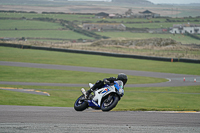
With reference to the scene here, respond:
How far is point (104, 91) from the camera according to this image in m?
12.0

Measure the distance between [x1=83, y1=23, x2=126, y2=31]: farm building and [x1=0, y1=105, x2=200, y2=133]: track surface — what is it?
5012 inches

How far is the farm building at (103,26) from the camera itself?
138750 mm

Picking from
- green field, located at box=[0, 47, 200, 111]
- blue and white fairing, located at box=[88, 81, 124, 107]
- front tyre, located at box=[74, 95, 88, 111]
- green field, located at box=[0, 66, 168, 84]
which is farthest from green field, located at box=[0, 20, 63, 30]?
blue and white fairing, located at box=[88, 81, 124, 107]

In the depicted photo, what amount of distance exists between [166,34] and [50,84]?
10515 cm

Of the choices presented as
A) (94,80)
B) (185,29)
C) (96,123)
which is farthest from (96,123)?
(185,29)

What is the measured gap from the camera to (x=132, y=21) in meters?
163

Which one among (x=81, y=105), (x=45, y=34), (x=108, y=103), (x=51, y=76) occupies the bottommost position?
(x=45, y=34)

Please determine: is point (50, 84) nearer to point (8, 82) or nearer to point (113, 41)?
point (8, 82)

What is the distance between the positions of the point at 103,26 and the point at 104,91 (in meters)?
134

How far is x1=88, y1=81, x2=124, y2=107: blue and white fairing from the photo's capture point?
11977mm

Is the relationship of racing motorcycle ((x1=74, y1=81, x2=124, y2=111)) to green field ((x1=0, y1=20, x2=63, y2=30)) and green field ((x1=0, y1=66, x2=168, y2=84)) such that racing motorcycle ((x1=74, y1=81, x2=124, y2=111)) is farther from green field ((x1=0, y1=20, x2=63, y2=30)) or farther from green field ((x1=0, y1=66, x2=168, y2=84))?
green field ((x1=0, y1=20, x2=63, y2=30))

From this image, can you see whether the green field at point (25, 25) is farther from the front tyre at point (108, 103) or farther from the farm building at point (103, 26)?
the front tyre at point (108, 103)

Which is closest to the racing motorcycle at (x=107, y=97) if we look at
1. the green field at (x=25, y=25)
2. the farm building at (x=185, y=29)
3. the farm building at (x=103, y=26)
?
the green field at (x=25, y=25)

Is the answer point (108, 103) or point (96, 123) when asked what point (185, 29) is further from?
point (96, 123)
